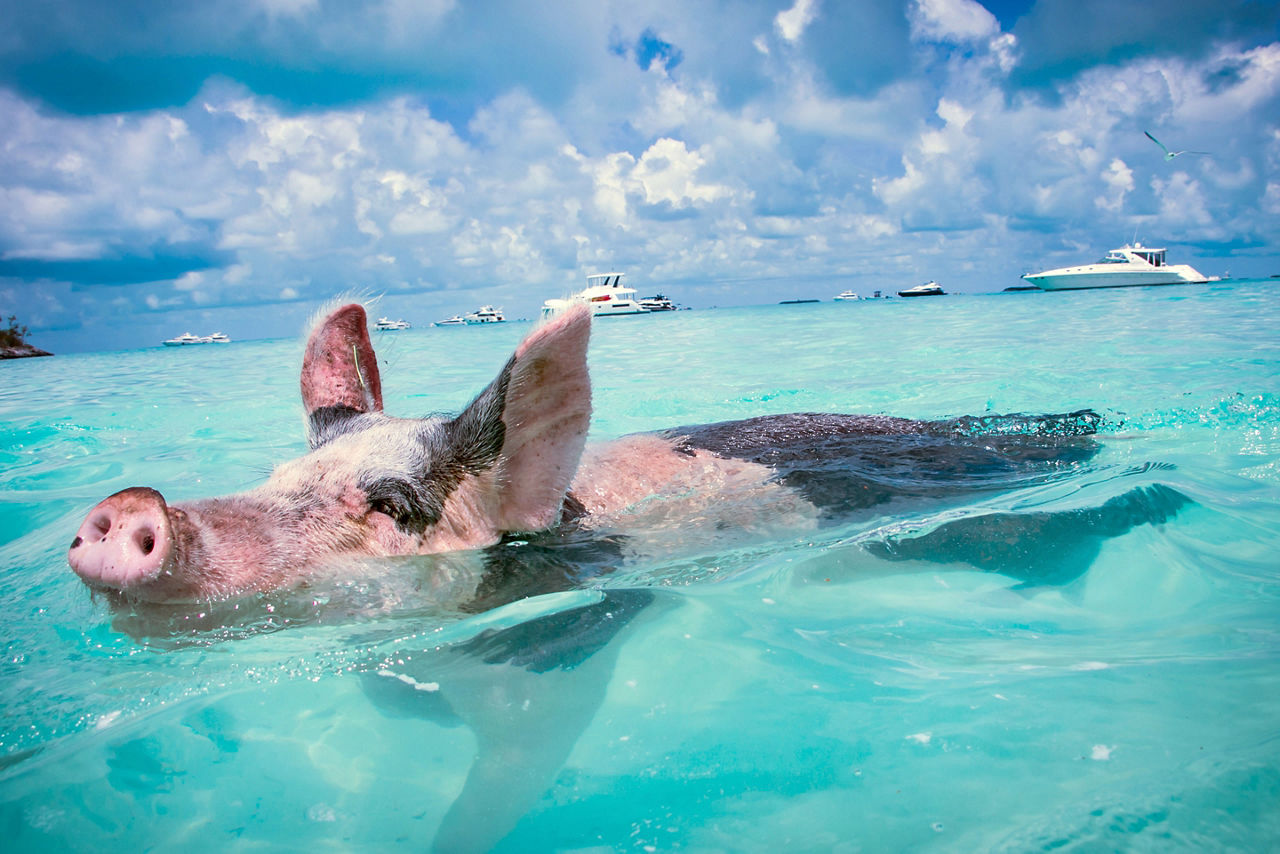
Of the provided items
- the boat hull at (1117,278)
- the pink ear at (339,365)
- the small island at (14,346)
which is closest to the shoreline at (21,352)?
the small island at (14,346)

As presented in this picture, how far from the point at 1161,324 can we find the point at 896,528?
19.4 metres

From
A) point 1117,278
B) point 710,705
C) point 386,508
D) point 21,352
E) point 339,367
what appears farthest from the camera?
point 1117,278

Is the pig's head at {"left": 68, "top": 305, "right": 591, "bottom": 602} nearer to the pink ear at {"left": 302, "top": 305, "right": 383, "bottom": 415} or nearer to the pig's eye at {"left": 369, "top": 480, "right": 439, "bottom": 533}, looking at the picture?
the pig's eye at {"left": 369, "top": 480, "right": 439, "bottom": 533}

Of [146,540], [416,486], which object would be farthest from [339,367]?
[146,540]

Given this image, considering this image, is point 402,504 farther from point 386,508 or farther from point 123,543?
point 123,543

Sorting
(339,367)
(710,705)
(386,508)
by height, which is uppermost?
(339,367)

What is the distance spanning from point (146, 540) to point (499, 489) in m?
1.32

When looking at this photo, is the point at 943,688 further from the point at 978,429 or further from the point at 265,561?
the point at 978,429

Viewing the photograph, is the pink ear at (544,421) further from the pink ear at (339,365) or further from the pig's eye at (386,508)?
the pink ear at (339,365)

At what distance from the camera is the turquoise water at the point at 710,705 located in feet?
5.38

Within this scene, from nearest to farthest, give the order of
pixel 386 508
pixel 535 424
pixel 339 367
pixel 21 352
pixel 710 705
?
pixel 710 705 → pixel 386 508 → pixel 535 424 → pixel 339 367 → pixel 21 352

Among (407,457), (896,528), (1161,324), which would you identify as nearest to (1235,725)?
(896,528)

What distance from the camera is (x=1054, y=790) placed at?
1.62 meters

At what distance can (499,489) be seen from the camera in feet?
10.6
